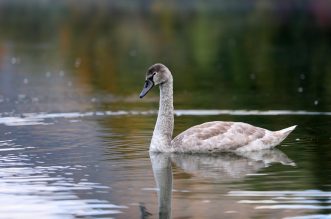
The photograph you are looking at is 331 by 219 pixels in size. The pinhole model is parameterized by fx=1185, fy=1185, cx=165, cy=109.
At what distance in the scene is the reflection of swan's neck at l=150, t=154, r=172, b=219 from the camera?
45.3 ft

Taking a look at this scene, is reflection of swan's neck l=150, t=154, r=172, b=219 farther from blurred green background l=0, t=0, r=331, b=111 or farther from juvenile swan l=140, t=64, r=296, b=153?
blurred green background l=0, t=0, r=331, b=111

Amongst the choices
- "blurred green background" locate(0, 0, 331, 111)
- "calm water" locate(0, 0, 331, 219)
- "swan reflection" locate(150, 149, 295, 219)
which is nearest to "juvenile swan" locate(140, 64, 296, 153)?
"swan reflection" locate(150, 149, 295, 219)

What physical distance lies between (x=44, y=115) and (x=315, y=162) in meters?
9.12

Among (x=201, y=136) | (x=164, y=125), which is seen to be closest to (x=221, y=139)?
(x=201, y=136)

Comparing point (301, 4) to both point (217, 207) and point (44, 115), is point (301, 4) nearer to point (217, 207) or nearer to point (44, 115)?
point (44, 115)

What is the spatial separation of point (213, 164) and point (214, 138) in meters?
1.11

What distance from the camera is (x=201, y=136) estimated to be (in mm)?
18625

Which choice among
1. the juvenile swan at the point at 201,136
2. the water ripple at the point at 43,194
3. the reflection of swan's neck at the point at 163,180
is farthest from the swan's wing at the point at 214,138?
the water ripple at the point at 43,194

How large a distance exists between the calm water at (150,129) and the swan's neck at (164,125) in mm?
336

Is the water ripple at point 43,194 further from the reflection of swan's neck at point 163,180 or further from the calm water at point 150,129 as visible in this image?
the reflection of swan's neck at point 163,180

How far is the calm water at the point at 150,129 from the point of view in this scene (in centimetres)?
1430

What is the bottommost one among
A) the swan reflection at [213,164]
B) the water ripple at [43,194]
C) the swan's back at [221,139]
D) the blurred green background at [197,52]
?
the water ripple at [43,194]

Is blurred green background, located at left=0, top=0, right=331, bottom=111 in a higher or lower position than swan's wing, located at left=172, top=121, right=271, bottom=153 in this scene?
higher

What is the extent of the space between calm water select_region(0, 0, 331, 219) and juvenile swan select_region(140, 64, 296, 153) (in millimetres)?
251
